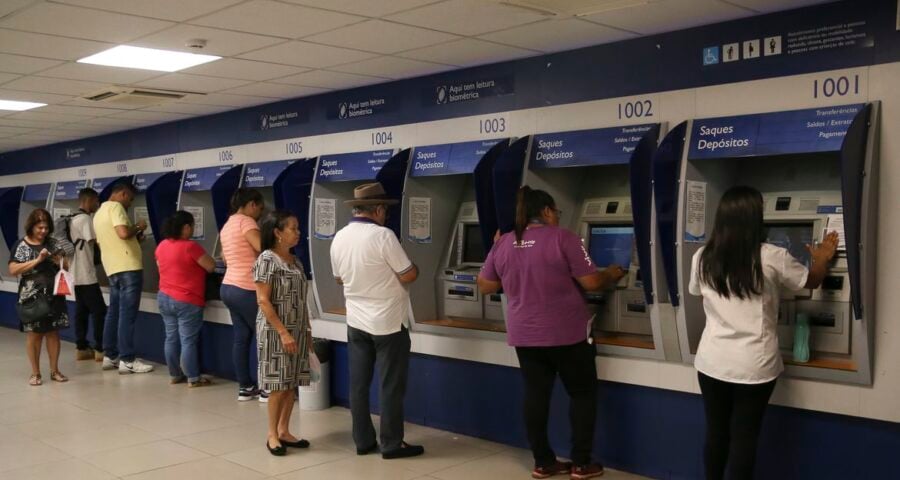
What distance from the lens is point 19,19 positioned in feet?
12.4

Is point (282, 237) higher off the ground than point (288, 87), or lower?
lower

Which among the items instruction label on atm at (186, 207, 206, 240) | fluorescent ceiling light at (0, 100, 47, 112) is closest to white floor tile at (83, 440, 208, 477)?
instruction label on atm at (186, 207, 206, 240)

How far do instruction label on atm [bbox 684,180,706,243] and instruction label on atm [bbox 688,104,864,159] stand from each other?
0.16 metres

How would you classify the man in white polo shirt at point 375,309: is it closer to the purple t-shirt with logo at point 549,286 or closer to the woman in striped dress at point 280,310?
the woman in striped dress at point 280,310

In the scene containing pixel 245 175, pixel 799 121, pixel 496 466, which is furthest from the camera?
pixel 245 175

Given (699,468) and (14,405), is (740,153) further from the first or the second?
(14,405)

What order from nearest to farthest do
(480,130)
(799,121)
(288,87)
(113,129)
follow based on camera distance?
(799,121) → (480,130) → (288,87) → (113,129)

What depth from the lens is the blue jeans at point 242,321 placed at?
572cm

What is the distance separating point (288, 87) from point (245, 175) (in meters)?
1.09

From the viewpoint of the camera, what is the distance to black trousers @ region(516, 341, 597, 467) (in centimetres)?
396

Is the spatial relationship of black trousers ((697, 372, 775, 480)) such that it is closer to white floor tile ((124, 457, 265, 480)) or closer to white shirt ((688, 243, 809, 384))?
white shirt ((688, 243, 809, 384))

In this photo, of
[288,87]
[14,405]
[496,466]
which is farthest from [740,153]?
[14,405]

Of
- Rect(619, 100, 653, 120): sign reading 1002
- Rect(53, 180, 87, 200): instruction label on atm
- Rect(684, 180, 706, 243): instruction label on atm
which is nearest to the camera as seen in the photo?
Rect(684, 180, 706, 243): instruction label on atm

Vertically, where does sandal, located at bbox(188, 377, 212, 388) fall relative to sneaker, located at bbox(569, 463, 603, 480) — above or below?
below
